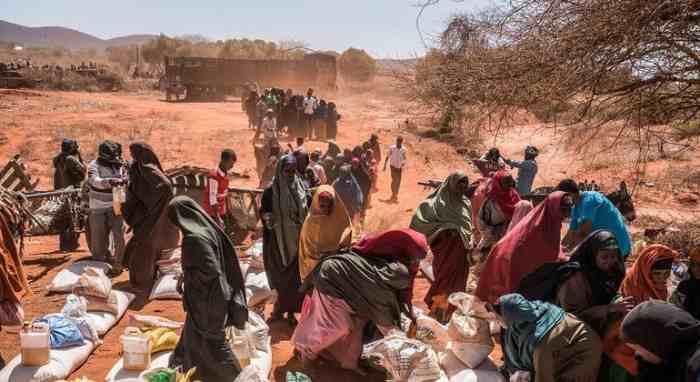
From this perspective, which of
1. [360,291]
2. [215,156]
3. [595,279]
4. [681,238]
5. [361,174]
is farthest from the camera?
[215,156]

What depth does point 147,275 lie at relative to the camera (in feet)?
21.1

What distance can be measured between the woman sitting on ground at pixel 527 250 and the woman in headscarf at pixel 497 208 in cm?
132

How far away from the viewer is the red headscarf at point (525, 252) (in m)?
4.93

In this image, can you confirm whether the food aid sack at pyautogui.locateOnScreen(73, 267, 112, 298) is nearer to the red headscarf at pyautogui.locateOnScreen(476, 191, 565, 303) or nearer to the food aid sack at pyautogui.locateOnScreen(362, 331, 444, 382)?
the food aid sack at pyautogui.locateOnScreen(362, 331, 444, 382)

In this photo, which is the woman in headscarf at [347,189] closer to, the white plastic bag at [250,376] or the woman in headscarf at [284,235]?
the woman in headscarf at [284,235]

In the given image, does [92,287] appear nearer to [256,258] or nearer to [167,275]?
[167,275]

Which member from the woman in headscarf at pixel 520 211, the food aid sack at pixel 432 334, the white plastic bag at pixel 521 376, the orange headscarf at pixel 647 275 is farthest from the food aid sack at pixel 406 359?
the woman in headscarf at pixel 520 211

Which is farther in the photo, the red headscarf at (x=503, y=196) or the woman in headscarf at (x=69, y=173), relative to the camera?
the woman in headscarf at (x=69, y=173)

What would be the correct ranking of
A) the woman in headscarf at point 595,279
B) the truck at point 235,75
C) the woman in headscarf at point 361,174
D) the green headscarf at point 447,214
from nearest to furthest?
the woman in headscarf at point 595,279 < the green headscarf at point 447,214 < the woman in headscarf at point 361,174 < the truck at point 235,75

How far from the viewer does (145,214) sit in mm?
6348

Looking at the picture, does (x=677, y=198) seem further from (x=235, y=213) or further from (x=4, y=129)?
(x=4, y=129)

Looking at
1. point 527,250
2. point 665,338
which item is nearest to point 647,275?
point 527,250

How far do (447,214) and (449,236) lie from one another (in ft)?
0.64

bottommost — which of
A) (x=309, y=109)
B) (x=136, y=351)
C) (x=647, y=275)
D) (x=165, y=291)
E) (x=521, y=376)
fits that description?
(x=165, y=291)
